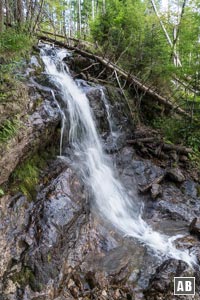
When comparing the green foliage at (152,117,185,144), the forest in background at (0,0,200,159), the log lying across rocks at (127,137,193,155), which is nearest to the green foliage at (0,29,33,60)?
the forest in background at (0,0,200,159)

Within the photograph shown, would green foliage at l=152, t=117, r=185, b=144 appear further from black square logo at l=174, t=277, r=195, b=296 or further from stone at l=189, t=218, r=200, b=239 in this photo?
black square logo at l=174, t=277, r=195, b=296

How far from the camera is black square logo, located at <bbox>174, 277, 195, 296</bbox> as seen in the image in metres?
3.39

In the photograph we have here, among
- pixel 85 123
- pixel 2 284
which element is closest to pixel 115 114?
pixel 85 123

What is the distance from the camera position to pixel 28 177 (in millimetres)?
4223

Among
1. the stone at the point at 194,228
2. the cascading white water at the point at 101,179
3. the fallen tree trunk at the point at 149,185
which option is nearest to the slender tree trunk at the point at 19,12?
the cascading white water at the point at 101,179

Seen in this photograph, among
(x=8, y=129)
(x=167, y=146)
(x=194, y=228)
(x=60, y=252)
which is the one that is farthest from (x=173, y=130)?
(x=60, y=252)

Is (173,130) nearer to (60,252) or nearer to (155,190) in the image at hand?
(155,190)

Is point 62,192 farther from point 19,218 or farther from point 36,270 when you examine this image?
point 36,270

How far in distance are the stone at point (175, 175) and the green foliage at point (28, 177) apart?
3022 millimetres

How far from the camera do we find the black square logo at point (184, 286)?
3393 millimetres

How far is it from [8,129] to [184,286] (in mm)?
3212

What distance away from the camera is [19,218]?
3676mm

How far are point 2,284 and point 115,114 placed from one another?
5.09 metres

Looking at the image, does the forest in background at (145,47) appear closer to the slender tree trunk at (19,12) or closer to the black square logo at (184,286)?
the slender tree trunk at (19,12)
